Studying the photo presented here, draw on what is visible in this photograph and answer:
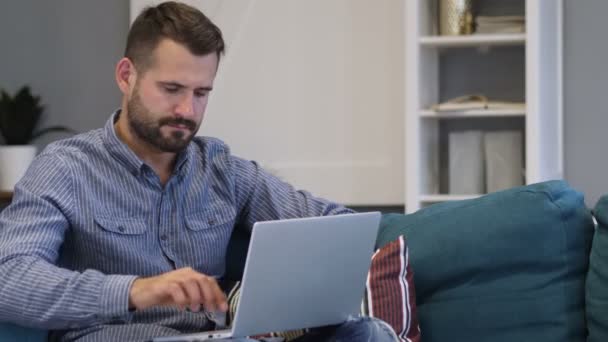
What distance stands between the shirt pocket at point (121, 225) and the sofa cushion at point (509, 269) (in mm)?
545

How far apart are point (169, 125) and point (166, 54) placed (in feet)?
0.47

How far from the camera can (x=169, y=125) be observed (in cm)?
206

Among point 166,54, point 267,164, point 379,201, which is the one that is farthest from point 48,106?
point 166,54

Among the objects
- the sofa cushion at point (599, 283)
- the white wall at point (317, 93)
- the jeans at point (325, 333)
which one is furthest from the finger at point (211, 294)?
the white wall at point (317, 93)

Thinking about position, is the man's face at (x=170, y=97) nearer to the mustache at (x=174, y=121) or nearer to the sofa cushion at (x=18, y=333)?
the mustache at (x=174, y=121)

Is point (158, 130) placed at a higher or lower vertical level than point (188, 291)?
higher

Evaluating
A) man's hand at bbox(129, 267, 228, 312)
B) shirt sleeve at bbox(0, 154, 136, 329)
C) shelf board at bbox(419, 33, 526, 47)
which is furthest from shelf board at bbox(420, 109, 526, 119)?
man's hand at bbox(129, 267, 228, 312)

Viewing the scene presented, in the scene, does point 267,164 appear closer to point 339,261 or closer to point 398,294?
point 398,294

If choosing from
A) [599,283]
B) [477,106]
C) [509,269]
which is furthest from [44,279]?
[477,106]

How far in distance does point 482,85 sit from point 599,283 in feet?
5.29

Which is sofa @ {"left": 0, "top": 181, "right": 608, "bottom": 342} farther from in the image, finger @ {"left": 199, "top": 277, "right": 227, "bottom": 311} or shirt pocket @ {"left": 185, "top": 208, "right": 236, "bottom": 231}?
finger @ {"left": 199, "top": 277, "right": 227, "bottom": 311}

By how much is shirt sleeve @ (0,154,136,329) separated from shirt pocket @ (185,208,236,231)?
29cm

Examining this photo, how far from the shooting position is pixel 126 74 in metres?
2.13

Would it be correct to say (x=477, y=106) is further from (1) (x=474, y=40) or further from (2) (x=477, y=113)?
(1) (x=474, y=40)
